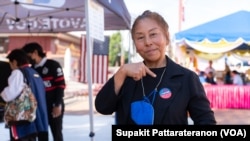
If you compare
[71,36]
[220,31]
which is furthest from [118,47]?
[220,31]

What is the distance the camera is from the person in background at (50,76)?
4.79 m

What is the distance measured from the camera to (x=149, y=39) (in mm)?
1444

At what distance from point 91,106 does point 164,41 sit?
2421 mm

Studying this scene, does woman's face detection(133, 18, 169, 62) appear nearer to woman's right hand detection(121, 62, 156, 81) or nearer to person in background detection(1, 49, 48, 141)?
woman's right hand detection(121, 62, 156, 81)

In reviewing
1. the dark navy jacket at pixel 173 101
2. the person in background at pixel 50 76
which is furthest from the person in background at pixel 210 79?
the dark navy jacket at pixel 173 101

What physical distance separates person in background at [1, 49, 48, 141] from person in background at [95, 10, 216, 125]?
270cm

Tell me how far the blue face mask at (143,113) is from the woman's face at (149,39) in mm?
165

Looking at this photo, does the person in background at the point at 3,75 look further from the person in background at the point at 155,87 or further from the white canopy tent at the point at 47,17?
the person in background at the point at 155,87

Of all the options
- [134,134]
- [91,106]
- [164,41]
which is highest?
[164,41]

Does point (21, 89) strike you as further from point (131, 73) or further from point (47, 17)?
point (131, 73)

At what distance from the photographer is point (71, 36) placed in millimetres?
34531

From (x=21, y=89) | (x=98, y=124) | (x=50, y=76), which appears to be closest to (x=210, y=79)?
(x=98, y=124)

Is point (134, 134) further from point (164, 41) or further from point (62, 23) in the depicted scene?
point (62, 23)

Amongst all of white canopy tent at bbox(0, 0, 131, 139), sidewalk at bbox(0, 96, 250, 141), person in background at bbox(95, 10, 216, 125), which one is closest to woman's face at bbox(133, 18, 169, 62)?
person in background at bbox(95, 10, 216, 125)
